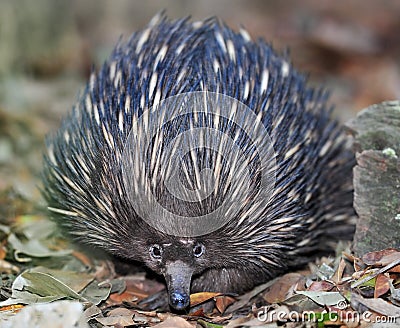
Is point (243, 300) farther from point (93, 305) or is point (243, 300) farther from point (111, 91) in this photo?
point (111, 91)

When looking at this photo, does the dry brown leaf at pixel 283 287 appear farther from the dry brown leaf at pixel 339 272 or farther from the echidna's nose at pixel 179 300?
the echidna's nose at pixel 179 300

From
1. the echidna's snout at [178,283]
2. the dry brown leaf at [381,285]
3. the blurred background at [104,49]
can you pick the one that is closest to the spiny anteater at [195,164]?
the echidna's snout at [178,283]

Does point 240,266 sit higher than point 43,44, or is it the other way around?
point 43,44

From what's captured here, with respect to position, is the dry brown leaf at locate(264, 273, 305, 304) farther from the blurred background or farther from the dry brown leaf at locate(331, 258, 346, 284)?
the blurred background

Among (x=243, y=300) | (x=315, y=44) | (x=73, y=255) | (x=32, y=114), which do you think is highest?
(x=315, y=44)

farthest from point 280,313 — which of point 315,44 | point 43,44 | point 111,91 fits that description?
point 315,44

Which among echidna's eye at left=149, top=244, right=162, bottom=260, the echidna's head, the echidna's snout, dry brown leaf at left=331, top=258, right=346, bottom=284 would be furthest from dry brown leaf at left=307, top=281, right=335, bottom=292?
echidna's eye at left=149, top=244, right=162, bottom=260
